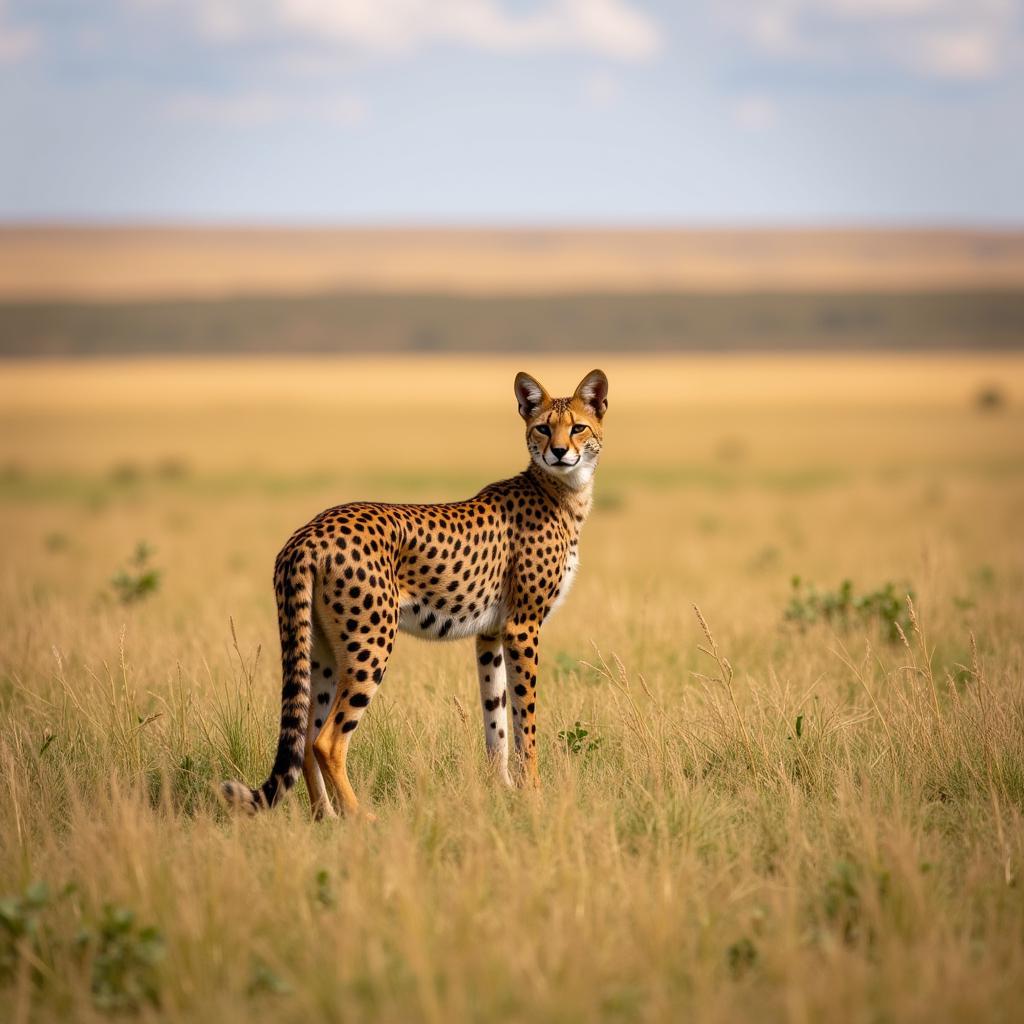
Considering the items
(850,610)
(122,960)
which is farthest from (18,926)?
(850,610)

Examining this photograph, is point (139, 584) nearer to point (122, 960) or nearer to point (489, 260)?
point (122, 960)

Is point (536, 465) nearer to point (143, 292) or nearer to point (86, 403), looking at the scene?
point (86, 403)

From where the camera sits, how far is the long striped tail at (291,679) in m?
5.02

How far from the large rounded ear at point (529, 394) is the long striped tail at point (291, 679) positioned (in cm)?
145

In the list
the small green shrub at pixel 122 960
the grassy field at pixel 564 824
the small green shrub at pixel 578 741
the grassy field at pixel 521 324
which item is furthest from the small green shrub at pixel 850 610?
the grassy field at pixel 521 324

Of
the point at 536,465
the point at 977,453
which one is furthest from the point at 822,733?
the point at 977,453

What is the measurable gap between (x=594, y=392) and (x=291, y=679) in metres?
2.04

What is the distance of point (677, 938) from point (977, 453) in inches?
1150

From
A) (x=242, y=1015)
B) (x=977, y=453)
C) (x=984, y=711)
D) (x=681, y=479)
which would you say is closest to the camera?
(x=242, y=1015)

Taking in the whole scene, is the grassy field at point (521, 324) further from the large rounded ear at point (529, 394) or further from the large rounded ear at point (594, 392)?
the large rounded ear at point (529, 394)

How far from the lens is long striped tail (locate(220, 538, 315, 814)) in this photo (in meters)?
5.02

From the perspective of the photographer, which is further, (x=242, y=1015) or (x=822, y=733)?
(x=822, y=733)

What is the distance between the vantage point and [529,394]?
6.40 metres

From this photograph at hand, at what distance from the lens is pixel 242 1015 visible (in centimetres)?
374
